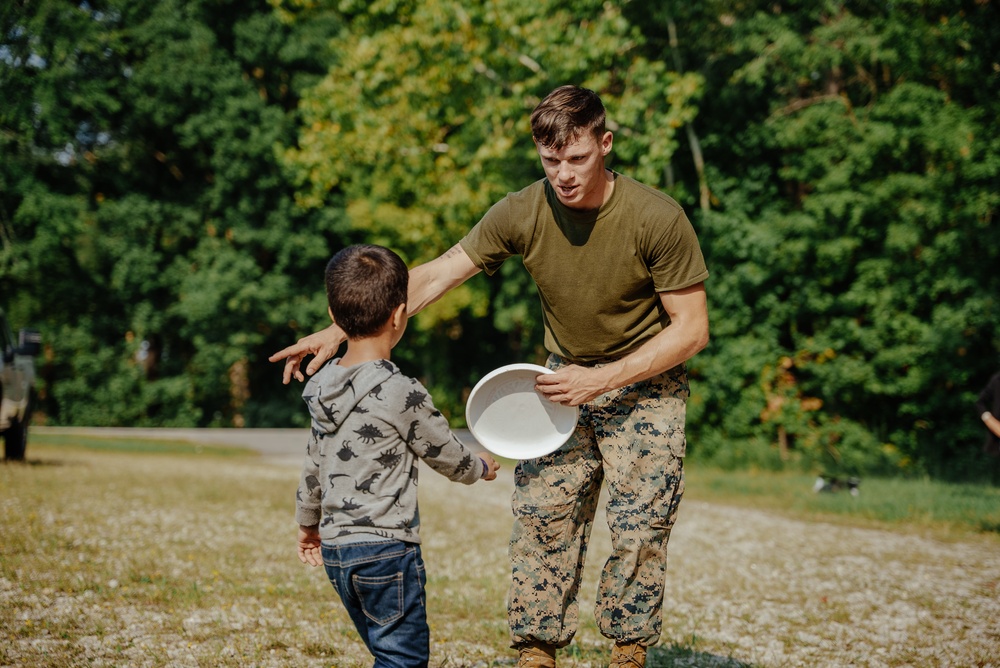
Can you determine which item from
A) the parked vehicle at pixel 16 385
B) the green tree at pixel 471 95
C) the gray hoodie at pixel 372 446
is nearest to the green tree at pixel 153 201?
the green tree at pixel 471 95

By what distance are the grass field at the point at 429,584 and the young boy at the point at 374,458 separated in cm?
172

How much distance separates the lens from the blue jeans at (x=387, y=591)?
10.7 ft

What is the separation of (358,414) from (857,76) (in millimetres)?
16362

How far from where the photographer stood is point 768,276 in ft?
58.9

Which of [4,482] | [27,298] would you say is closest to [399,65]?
[4,482]

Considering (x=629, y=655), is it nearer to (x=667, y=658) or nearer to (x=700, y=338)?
(x=667, y=658)

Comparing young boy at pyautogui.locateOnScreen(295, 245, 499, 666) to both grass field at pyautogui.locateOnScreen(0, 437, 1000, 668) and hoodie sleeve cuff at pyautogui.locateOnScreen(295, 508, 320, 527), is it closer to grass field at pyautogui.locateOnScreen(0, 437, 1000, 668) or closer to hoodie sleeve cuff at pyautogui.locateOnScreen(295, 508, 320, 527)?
hoodie sleeve cuff at pyautogui.locateOnScreen(295, 508, 320, 527)

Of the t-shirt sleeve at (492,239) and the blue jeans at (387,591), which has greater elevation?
the t-shirt sleeve at (492,239)

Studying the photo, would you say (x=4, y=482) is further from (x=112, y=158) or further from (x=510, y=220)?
(x=112, y=158)

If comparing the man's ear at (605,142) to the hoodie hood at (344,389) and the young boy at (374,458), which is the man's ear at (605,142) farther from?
the hoodie hood at (344,389)

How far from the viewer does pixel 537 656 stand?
4219mm

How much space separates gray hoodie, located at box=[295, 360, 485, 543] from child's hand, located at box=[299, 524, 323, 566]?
22 centimetres

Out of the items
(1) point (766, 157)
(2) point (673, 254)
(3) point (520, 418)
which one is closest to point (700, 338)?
(2) point (673, 254)

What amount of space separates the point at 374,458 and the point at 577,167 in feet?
4.83
